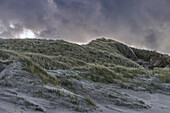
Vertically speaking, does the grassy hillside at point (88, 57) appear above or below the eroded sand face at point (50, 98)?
above

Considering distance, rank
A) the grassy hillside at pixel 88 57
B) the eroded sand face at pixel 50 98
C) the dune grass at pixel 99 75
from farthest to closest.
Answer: the grassy hillside at pixel 88 57
the dune grass at pixel 99 75
the eroded sand face at pixel 50 98

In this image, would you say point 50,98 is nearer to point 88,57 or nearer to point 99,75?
point 99,75

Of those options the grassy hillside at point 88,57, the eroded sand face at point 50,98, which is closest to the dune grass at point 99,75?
the grassy hillside at point 88,57

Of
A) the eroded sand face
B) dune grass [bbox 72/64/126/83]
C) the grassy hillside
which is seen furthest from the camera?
the grassy hillside

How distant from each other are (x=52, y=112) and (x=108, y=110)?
1.99 meters

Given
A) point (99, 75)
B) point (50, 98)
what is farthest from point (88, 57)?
point (50, 98)

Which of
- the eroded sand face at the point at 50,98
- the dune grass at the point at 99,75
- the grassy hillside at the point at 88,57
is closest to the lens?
the eroded sand face at the point at 50,98

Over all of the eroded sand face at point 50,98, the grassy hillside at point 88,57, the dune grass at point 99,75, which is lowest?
the eroded sand face at point 50,98

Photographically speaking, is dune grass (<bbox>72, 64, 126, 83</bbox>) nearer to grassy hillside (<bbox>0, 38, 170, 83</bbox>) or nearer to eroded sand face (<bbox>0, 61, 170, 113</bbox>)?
grassy hillside (<bbox>0, 38, 170, 83</bbox>)

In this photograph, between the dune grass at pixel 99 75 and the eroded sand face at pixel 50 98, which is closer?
the eroded sand face at pixel 50 98

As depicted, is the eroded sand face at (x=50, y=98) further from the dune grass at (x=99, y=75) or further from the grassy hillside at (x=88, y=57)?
the dune grass at (x=99, y=75)

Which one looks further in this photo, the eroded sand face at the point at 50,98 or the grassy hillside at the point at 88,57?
the grassy hillside at the point at 88,57

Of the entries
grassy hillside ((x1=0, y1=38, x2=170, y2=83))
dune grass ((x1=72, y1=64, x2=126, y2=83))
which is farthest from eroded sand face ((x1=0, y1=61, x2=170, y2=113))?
dune grass ((x1=72, y1=64, x2=126, y2=83))

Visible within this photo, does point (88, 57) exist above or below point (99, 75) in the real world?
above
